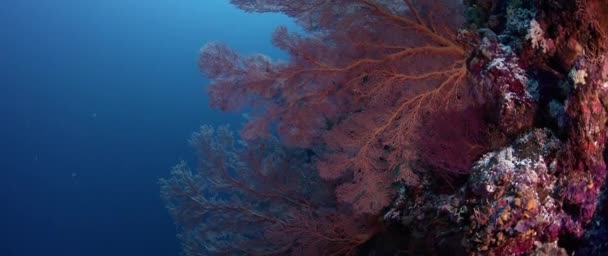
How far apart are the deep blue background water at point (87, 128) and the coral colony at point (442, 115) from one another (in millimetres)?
4758

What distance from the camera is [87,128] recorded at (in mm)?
26406

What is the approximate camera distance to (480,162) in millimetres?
2854

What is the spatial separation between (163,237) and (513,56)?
1706 centimetres

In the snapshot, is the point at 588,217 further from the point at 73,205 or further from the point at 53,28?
the point at 53,28

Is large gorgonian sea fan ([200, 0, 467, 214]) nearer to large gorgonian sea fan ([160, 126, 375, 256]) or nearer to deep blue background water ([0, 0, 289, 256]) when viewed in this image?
large gorgonian sea fan ([160, 126, 375, 256])

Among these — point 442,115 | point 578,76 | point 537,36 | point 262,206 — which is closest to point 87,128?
point 262,206

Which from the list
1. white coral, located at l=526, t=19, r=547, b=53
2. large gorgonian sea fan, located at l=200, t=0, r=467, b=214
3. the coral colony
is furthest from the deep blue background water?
white coral, located at l=526, t=19, r=547, b=53

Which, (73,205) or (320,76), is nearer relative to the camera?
(320,76)

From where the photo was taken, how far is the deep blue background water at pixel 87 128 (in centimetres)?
1853

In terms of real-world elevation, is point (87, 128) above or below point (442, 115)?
above

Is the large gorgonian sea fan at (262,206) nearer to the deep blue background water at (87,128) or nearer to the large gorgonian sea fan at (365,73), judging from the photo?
the large gorgonian sea fan at (365,73)

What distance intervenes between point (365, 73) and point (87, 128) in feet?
90.8

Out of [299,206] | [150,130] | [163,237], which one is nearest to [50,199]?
[150,130]

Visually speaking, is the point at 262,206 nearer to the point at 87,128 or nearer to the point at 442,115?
the point at 442,115
